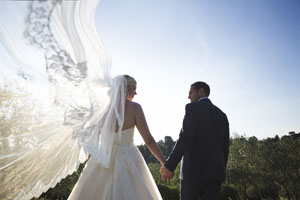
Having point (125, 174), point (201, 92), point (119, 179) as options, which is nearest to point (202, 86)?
point (201, 92)

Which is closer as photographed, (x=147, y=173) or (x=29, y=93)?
(x=29, y=93)

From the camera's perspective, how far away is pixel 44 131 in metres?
2.59

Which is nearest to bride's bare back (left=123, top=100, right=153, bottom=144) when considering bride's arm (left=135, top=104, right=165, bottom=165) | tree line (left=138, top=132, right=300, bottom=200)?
bride's arm (left=135, top=104, right=165, bottom=165)

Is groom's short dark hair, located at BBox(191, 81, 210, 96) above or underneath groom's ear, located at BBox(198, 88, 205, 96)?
above

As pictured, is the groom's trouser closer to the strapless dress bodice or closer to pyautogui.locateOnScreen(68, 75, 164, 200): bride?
pyautogui.locateOnScreen(68, 75, 164, 200): bride

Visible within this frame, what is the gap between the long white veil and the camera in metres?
1.84

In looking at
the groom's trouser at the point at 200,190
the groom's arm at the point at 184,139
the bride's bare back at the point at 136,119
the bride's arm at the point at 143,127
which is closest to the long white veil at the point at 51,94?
the bride's bare back at the point at 136,119

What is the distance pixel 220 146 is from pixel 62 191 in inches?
286

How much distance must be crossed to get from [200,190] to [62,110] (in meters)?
2.37

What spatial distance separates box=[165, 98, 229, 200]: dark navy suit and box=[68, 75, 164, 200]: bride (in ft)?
1.60

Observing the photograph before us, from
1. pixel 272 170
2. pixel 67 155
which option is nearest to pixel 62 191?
pixel 67 155

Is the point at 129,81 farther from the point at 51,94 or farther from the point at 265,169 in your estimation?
the point at 265,169

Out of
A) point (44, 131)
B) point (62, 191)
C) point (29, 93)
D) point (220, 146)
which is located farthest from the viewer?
point (62, 191)

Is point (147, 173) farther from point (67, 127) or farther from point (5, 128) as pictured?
point (5, 128)
